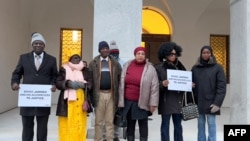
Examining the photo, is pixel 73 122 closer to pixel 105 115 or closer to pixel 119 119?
pixel 105 115

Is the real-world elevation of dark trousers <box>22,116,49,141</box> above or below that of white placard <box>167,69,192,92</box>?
below

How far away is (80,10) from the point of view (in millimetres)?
13727

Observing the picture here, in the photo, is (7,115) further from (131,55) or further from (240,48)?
(240,48)

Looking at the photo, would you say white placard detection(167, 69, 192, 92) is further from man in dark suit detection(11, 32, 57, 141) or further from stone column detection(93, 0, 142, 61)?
man in dark suit detection(11, 32, 57, 141)

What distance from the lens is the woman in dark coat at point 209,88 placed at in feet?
17.9

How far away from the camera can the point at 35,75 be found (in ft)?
17.2

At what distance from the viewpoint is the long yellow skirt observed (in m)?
5.29

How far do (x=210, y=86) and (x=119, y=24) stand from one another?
2.57 m

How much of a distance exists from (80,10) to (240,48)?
8249 mm

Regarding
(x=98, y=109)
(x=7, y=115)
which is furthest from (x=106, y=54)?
(x=7, y=115)

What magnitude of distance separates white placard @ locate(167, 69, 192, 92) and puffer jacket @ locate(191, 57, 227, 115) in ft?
0.59

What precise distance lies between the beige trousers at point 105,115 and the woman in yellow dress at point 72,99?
304 mm

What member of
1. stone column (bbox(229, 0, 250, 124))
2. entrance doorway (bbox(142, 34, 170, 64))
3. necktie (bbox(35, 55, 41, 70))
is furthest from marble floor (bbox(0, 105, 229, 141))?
entrance doorway (bbox(142, 34, 170, 64))

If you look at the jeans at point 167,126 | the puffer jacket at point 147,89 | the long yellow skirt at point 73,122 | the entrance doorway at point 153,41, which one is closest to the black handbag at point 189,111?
the jeans at point 167,126
